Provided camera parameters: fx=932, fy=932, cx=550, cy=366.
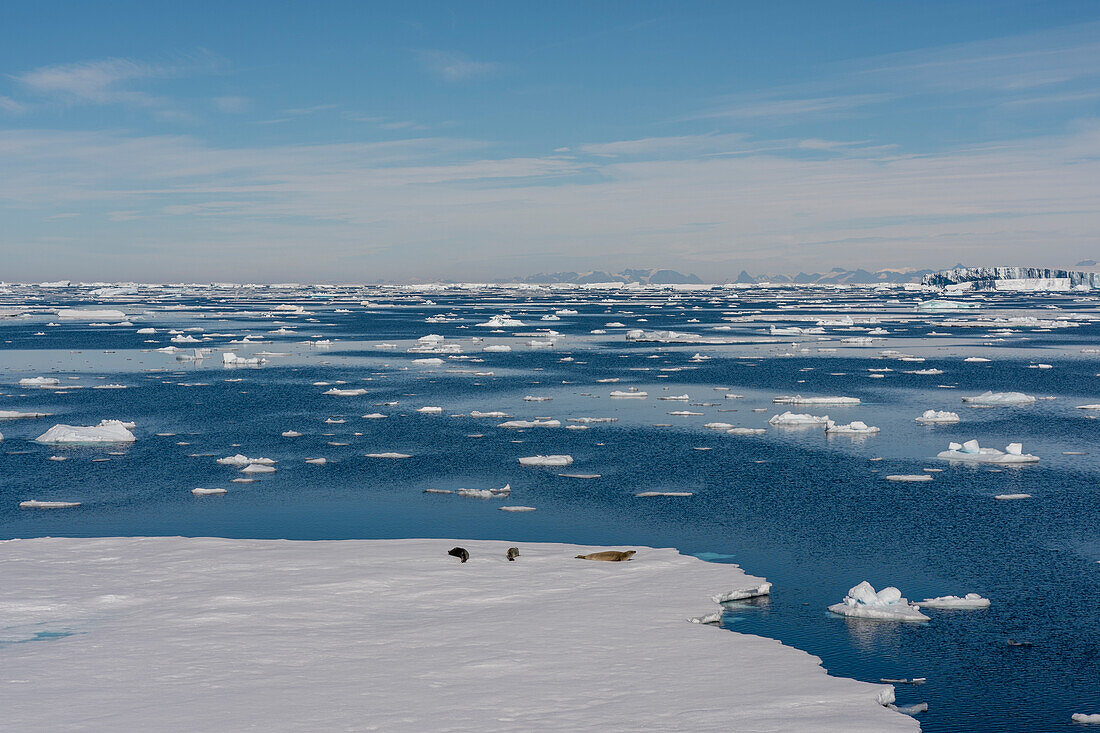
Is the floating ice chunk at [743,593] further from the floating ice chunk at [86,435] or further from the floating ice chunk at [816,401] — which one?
the floating ice chunk at [816,401]

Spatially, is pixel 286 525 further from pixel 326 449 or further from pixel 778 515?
pixel 778 515

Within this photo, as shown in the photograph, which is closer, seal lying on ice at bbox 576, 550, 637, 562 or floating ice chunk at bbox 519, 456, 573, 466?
seal lying on ice at bbox 576, 550, 637, 562

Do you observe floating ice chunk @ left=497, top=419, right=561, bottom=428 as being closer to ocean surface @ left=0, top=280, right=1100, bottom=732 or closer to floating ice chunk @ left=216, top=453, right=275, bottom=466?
ocean surface @ left=0, top=280, right=1100, bottom=732

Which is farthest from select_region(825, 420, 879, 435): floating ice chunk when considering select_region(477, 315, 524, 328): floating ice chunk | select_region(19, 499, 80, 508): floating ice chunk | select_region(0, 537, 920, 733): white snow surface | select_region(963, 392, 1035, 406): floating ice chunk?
select_region(477, 315, 524, 328): floating ice chunk

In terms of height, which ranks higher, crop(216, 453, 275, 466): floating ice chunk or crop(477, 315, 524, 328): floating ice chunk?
crop(477, 315, 524, 328): floating ice chunk

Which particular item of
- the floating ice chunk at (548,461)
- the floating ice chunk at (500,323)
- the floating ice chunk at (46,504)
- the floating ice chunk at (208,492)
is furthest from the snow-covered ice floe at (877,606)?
the floating ice chunk at (500,323)

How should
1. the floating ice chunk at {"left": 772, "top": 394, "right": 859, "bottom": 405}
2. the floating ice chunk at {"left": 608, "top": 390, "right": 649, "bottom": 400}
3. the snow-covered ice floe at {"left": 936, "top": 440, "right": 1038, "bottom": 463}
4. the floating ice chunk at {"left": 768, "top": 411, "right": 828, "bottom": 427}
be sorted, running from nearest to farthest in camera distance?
1. the snow-covered ice floe at {"left": 936, "top": 440, "right": 1038, "bottom": 463}
2. the floating ice chunk at {"left": 768, "top": 411, "right": 828, "bottom": 427}
3. the floating ice chunk at {"left": 772, "top": 394, "right": 859, "bottom": 405}
4. the floating ice chunk at {"left": 608, "top": 390, "right": 649, "bottom": 400}

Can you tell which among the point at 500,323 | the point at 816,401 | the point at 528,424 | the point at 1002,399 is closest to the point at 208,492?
the point at 528,424
